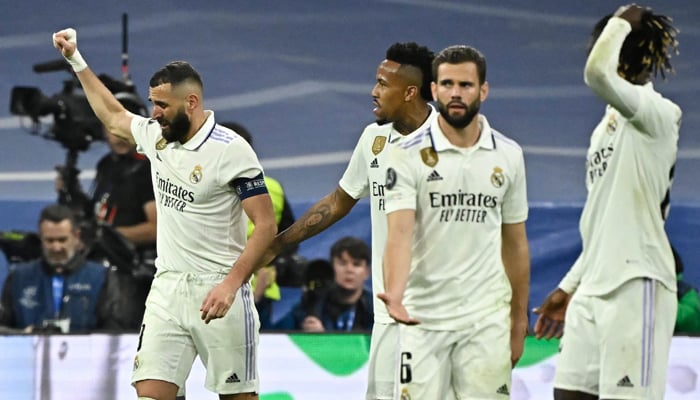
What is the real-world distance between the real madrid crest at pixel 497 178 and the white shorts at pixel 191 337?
1.73 m

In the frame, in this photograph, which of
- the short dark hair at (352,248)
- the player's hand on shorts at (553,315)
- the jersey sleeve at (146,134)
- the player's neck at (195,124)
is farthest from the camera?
the short dark hair at (352,248)

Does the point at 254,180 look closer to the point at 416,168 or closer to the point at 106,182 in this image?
the point at 416,168

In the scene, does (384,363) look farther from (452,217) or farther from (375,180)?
(452,217)

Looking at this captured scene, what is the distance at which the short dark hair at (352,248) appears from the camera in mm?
10766

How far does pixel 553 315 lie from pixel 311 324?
3.56 m

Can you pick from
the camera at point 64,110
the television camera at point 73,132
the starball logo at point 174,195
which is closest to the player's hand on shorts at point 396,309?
the starball logo at point 174,195

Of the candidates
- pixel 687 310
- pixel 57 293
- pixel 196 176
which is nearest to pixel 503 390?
pixel 196 176

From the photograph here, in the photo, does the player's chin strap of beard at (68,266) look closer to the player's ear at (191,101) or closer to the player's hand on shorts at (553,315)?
the player's ear at (191,101)

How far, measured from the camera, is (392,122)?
794cm

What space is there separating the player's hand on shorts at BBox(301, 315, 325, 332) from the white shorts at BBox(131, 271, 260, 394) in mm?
2716

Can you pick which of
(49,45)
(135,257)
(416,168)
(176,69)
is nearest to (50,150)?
(49,45)

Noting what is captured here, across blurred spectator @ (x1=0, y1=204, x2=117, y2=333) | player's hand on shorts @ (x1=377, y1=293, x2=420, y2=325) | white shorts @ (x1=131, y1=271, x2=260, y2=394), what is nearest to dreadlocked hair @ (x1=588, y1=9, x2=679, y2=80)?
player's hand on shorts @ (x1=377, y1=293, x2=420, y2=325)

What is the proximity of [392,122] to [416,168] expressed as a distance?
1.35 meters

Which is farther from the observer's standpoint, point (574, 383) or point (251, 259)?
point (251, 259)
